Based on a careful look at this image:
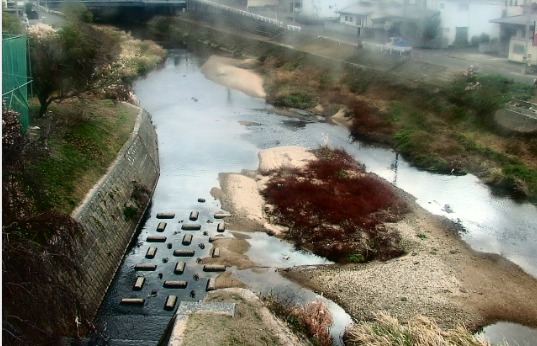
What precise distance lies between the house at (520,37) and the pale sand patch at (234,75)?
991 centimetres

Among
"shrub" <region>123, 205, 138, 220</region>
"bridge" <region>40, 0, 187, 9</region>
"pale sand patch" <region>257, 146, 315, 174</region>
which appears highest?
"bridge" <region>40, 0, 187, 9</region>

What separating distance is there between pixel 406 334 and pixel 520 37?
1792cm

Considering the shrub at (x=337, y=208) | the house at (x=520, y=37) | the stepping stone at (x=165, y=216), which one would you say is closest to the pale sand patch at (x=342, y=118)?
the shrub at (x=337, y=208)

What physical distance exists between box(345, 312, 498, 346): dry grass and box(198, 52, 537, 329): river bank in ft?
2.33

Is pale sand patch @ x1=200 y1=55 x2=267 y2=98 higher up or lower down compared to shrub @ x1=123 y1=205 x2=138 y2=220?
higher up

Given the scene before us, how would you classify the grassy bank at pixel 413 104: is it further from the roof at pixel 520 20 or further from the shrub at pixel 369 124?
the roof at pixel 520 20

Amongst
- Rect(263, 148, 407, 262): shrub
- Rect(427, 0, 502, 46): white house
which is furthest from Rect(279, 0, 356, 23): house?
Rect(263, 148, 407, 262): shrub

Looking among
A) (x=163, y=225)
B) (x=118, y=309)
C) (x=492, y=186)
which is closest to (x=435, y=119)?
(x=492, y=186)

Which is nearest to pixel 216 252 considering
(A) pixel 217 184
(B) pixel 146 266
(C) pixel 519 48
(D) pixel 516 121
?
(B) pixel 146 266

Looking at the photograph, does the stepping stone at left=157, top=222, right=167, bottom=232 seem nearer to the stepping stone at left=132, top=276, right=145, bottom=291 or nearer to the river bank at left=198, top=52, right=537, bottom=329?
the river bank at left=198, top=52, right=537, bottom=329

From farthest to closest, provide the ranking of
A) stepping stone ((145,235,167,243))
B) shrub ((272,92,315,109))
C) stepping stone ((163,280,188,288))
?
shrub ((272,92,315,109)) < stepping stone ((145,235,167,243)) < stepping stone ((163,280,188,288))

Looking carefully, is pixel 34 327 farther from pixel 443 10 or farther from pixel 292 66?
pixel 443 10

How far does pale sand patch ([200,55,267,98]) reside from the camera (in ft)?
82.6

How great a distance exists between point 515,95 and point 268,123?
816cm
